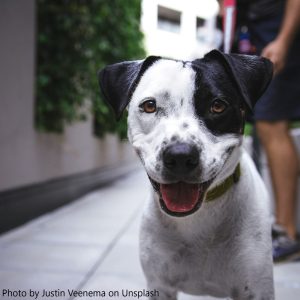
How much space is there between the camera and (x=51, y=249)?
3.21 metres

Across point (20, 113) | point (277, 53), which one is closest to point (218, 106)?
point (277, 53)

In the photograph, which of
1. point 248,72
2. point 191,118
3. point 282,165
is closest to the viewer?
point 191,118

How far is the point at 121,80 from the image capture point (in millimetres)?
1750

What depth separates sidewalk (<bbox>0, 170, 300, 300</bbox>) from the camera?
2.41 m

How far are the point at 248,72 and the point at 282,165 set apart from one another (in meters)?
1.46

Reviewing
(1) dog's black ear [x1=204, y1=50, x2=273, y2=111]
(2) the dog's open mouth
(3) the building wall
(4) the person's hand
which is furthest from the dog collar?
(3) the building wall

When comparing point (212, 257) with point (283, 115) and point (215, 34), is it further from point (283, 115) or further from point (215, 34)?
point (215, 34)

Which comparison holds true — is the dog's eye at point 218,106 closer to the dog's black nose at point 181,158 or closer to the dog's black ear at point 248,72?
the dog's black ear at point 248,72

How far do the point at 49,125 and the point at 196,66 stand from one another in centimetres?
334

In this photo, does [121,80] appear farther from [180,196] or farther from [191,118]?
[180,196]

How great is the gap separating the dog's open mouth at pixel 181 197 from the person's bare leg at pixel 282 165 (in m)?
1.55

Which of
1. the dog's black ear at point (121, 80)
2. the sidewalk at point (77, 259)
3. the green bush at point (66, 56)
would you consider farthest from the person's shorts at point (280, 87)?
the green bush at point (66, 56)

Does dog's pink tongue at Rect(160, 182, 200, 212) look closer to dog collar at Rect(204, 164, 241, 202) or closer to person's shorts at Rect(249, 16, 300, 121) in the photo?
dog collar at Rect(204, 164, 241, 202)

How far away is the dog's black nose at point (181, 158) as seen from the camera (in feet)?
4.58
